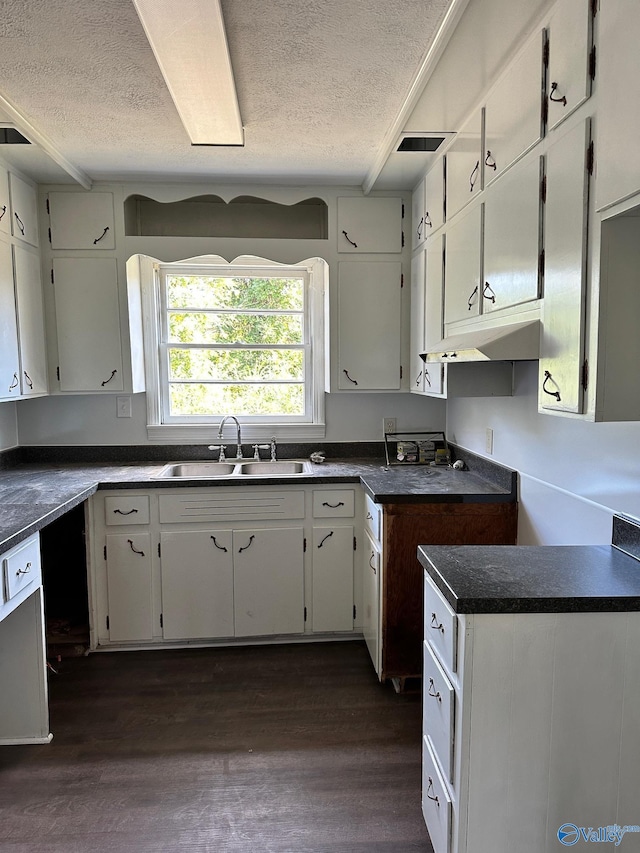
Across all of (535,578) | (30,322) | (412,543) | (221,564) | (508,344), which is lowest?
(221,564)

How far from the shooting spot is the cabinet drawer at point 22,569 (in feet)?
6.03

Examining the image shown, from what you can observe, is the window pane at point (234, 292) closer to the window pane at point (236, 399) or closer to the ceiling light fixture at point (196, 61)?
the window pane at point (236, 399)

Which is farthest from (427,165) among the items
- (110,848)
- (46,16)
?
(110,848)

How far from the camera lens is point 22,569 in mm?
1948

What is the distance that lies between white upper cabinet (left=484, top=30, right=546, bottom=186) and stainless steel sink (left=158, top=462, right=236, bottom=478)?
205 cm

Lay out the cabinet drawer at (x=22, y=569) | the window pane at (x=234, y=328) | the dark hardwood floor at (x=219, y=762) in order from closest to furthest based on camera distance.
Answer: the dark hardwood floor at (x=219, y=762) → the cabinet drawer at (x=22, y=569) → the window pane at (x=234, y=328)

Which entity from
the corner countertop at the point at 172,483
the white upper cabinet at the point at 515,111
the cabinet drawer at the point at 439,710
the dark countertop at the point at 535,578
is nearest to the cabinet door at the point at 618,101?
the white upper cabinet at the point at 515,111

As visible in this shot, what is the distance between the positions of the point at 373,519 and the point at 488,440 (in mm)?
688

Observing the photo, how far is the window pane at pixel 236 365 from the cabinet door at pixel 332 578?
109 cm

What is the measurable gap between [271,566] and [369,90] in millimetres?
2206

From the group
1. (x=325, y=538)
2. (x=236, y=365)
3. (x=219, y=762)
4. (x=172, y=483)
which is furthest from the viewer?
(x=236, y=365)

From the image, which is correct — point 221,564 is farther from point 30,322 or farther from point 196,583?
point 30,322

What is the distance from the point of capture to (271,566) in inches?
113

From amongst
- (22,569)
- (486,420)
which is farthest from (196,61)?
(486,420)
